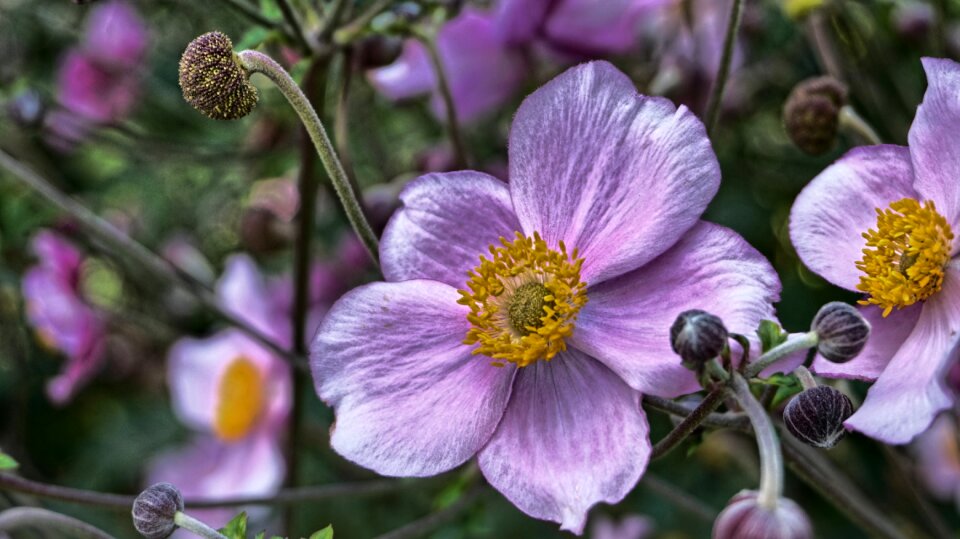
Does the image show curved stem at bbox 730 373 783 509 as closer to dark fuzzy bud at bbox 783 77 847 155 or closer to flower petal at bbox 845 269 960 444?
flower petal at bbox 845 269 960 444

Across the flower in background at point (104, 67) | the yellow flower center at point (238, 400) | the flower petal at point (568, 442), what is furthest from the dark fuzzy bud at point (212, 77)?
the flower in background at point (104, 67)

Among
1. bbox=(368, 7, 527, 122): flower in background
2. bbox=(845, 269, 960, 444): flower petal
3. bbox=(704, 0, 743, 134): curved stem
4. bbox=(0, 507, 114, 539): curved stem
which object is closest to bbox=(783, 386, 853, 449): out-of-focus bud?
bbox=(845, 269, 960, 444): flower petal

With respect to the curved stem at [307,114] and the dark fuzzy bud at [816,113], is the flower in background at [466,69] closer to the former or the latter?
the dark fuzzy bud at [816,113]

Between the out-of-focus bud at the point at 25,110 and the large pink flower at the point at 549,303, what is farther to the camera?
the out-of-focus bud at the point at 25,110

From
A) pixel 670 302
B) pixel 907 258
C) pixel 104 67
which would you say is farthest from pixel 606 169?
pixel 104 67

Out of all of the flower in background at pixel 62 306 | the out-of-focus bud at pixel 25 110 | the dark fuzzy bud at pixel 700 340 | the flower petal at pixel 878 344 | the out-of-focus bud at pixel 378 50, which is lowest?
the flower in background at pixel 62 306

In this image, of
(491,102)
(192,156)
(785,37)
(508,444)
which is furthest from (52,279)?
(785,37)
